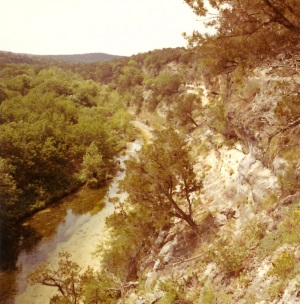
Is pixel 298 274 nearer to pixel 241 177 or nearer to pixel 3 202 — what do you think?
pixel 241 177

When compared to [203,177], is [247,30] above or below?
above

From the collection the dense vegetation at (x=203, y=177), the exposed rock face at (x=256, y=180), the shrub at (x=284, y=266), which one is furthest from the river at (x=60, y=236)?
the shrub at (x=284, y=266)

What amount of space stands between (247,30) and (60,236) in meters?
28.4

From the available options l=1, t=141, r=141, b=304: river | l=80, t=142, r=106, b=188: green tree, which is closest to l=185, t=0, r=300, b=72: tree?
l=1, t=141, r=141, b=304: river

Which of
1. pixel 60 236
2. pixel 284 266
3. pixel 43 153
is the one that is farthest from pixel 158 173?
pixel 43 153

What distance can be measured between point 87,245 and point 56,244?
11.8ft

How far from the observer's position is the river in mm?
23844

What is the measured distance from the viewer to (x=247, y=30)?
36.2 ft

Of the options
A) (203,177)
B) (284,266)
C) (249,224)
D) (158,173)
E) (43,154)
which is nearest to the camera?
(284,266)

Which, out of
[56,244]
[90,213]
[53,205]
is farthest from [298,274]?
[53,205]

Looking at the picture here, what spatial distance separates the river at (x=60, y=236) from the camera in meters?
23.8

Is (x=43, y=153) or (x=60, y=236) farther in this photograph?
(x=43, y=153)

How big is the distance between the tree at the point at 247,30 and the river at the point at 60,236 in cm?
1149

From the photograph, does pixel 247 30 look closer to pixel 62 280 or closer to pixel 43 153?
pixel 62 280
